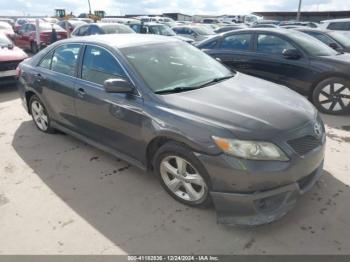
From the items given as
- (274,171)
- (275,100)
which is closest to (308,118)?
(275,100)

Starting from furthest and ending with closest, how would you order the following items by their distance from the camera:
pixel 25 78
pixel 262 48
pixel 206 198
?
pixel 262 48
pixel 25 78
pixel 206 198

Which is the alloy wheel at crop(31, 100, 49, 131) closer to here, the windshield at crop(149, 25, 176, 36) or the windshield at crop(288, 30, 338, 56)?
the windshield at crop(288, 30, 338, 56)

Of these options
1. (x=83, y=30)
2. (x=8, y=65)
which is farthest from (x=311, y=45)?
(x=83, y=30)

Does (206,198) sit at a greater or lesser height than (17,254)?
greater

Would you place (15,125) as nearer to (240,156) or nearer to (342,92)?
(240,156)

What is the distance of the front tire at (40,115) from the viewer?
498 cm

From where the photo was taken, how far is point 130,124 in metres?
3.36

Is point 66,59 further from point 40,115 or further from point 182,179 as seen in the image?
point 182,179

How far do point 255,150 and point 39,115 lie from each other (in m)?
3.77

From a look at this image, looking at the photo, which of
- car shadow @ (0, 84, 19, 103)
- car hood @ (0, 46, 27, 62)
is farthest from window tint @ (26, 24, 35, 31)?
car shadow @ (0, 84, 19, 103)

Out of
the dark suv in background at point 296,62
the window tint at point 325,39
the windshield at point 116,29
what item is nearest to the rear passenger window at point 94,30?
the windshield at point 116,29

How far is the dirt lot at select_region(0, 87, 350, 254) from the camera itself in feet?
8.95

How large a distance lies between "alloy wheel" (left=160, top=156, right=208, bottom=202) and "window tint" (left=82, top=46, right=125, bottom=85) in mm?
1083

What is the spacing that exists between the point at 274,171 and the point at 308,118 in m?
0.75
